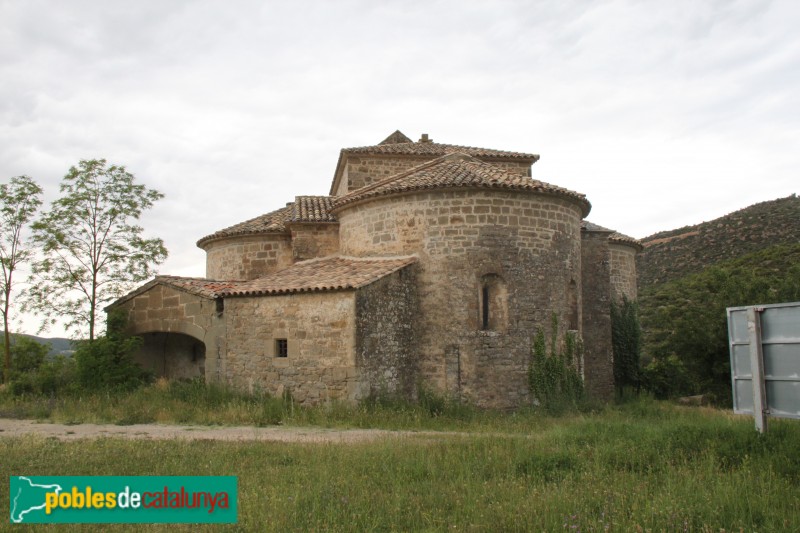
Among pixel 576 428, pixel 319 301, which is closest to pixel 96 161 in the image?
pixel 319 301

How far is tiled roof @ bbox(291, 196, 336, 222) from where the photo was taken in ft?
56.7

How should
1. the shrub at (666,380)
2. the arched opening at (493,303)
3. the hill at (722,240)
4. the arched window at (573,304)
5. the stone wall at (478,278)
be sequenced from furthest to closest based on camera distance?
the hill at (722,240) → the shrub at (666,380) → the arched window at (573,304) → the arched opening at (493,303) → the stone wall at (478,278)

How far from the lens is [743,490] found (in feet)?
19.7

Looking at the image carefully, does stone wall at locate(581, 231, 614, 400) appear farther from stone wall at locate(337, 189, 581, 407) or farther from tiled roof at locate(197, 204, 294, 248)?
Result: tiled roof at locate(197, 204, 294, 248)

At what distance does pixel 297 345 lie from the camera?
13.0m

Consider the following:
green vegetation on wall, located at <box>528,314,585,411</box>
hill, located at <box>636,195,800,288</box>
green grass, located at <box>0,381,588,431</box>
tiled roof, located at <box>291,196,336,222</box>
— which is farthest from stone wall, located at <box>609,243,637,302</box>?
hill, located at <box>636,195,800,288</box>

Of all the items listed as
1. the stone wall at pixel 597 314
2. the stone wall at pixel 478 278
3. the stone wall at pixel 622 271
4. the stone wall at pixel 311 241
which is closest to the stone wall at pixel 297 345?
the stone wall at pixel 478 278

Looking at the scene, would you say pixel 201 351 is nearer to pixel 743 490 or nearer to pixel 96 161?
pixel 96 161

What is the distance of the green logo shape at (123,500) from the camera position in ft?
19.1

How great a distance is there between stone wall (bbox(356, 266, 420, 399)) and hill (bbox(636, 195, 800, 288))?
3135 centimetres

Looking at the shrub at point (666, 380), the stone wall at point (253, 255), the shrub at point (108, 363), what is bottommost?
the shrub at point (666, 380)

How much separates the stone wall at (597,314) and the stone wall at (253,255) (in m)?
8.79

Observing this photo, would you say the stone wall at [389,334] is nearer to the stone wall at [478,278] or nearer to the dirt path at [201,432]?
the stone wall at [478,278]

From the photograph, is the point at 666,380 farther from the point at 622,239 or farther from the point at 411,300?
the point at 411,300
